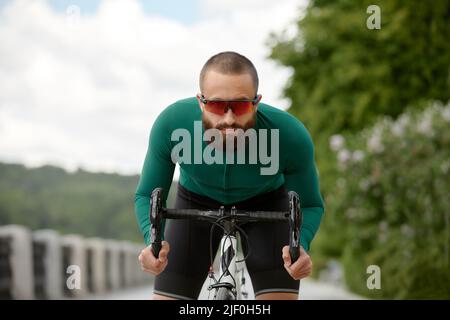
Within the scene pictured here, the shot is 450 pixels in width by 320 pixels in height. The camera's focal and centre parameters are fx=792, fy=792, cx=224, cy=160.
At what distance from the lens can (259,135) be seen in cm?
320

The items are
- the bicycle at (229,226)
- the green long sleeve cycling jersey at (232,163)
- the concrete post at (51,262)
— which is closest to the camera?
the bicycle at (229,226)

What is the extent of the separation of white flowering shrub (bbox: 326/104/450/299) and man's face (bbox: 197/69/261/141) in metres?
6.01

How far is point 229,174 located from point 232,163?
0.05 meters

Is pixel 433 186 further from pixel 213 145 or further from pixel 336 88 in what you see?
pixel 213 145

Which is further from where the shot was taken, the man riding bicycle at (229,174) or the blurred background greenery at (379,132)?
the blurred background greenery at (379,132)

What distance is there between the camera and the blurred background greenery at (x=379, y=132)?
9688 millimetres

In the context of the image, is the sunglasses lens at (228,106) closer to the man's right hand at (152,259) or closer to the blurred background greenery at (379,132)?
the man's right hand at (152,259)

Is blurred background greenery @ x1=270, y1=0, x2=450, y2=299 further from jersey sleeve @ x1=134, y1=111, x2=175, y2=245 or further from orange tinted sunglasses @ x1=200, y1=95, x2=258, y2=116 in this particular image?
orange tinted sunglasses @ x1=200, y1=95, x2=258, y2=116

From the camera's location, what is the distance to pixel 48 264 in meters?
12.6

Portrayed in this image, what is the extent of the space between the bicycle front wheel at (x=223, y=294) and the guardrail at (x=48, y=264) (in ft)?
18.3

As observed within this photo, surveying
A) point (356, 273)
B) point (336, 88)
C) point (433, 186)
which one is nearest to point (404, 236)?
point (433, 186)

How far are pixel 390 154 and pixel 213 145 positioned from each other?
25.2ft

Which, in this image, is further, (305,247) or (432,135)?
(432,135)

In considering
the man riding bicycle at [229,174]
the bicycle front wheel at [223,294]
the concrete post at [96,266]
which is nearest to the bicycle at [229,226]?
the bicycle front wheel at [223,294]
